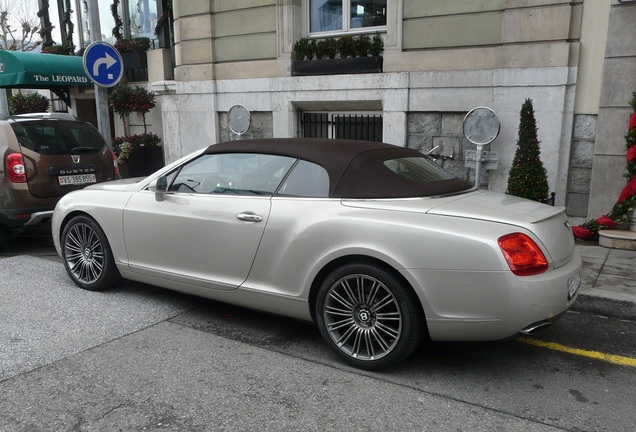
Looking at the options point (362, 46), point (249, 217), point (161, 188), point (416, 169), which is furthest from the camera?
point (362, 46)

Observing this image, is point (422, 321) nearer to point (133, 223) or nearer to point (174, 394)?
point (174, 394)

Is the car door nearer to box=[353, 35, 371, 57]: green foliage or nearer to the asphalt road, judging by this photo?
the asphalt road

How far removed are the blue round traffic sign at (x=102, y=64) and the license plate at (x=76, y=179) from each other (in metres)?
1.66

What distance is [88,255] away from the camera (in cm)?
540

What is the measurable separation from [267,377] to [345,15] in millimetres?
7876

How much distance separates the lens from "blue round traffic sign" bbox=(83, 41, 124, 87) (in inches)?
318

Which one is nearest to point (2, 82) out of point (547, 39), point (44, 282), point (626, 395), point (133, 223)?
point (44, 282)

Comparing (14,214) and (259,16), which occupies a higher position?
(259,16)

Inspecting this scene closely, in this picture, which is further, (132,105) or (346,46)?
(132,105)

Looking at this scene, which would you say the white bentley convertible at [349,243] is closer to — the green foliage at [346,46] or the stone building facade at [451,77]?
the stone building facade at [451,77]

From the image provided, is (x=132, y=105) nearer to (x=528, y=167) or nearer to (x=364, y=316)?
(x=528, y=167)

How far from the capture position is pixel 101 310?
4859 mm

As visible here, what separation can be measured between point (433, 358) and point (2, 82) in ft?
40.1

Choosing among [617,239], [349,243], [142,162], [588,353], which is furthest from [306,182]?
[142,162]
